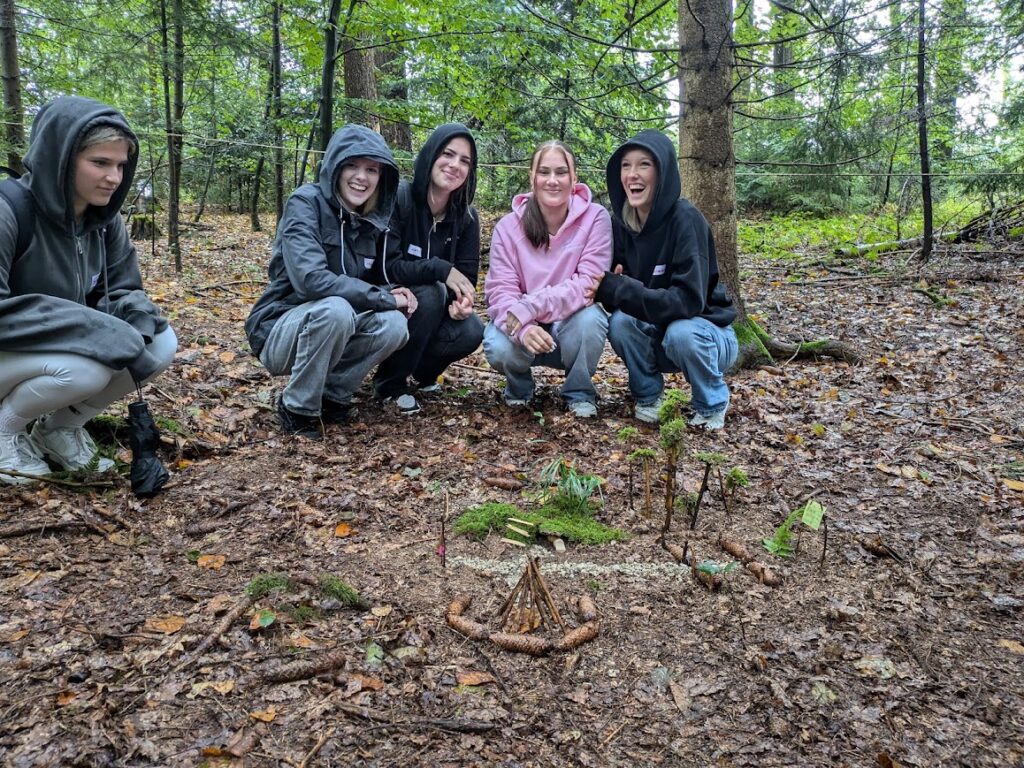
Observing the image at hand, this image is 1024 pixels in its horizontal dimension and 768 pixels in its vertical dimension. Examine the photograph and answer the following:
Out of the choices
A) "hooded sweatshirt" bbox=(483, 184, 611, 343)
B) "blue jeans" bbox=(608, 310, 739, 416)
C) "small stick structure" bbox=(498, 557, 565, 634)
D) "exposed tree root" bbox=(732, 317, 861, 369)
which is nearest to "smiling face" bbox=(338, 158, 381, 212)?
"hooded sweatshirt" bbox=(483, 184, 611, 343)

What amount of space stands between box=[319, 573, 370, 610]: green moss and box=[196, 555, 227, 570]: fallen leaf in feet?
1.62

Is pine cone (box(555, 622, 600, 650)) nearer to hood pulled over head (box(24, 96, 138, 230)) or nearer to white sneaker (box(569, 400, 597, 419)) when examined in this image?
white sneaker (box(569, 400, 597, 419))

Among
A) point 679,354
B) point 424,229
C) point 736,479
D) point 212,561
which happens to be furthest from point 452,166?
point 212,561

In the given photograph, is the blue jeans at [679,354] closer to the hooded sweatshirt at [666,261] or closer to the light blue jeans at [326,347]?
the hooded sweatshirt at [666,261]

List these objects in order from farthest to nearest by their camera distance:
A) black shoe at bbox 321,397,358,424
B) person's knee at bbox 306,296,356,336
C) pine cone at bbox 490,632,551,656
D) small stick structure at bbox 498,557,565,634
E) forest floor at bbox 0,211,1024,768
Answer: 1. black shoe at bbox 321,397,358,424
2. person's knee at bbox 306,296,356,336
3. small stick structure at bbox 498,557,565,634
4. pine cone at bbox 490,632,551,656
5. forest floor at bbox 0,211,1024,768

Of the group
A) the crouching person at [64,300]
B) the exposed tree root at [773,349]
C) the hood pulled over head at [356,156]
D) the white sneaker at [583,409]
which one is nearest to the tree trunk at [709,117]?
the exposed tree root at [773,349]

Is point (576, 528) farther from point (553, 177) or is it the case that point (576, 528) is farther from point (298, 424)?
point (553, 177)

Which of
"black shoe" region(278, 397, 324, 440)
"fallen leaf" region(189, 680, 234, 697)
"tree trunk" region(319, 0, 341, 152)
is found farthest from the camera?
"tree trunk" region(319, 0, 341, 152)

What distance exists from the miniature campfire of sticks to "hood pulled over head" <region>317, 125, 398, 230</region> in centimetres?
264

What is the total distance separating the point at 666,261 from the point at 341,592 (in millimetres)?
2852

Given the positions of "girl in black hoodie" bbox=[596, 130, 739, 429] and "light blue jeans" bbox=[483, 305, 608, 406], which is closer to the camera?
"girl in black hoodie" bbox=[596, 130, 739, 429]

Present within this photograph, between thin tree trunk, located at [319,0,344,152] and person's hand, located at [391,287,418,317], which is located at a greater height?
thin tree trunk, located at [319,0,344,152]

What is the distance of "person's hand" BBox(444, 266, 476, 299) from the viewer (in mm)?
4480

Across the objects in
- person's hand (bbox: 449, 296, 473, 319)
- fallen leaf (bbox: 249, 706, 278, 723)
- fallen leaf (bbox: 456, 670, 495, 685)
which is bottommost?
fallen leaf (bbox: 456, 670, 495, 685)
